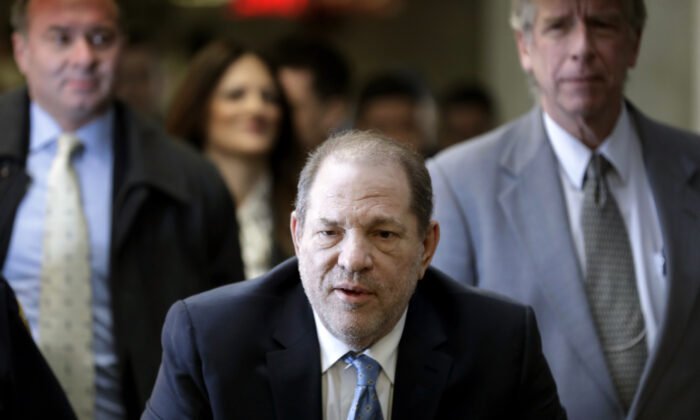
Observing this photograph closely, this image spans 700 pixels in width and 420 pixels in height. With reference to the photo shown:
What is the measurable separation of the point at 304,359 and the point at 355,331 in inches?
6.7

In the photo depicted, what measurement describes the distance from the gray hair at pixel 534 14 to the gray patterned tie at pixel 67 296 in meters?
1.47

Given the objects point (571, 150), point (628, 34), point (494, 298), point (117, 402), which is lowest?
point (117, 402)

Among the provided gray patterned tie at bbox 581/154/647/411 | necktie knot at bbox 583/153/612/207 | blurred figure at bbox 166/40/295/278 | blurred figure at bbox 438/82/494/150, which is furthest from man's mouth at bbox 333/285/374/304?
blurred figure at bbox 438/82/494/150

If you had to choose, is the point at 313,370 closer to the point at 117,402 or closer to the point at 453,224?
the point at 453,224

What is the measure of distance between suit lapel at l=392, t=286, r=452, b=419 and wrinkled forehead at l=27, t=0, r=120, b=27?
64.1 inches

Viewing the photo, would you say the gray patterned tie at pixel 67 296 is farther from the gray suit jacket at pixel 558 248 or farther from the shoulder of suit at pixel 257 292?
the gray suit jacket at pixel 558 248

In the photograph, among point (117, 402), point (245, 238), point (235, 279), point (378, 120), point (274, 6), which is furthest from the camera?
point (274, 6)

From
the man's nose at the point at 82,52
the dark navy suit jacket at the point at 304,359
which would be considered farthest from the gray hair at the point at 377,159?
the man's nose at the point at 82,52

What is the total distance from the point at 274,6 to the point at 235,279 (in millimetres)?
7650

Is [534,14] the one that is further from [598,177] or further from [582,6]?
[598,177]

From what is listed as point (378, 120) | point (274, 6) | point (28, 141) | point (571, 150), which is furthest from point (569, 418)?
point (274, 6)

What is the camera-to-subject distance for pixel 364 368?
96.5 inches

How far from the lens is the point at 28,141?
11.8 ft

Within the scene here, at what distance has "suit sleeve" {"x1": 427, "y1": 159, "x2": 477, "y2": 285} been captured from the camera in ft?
10.0
